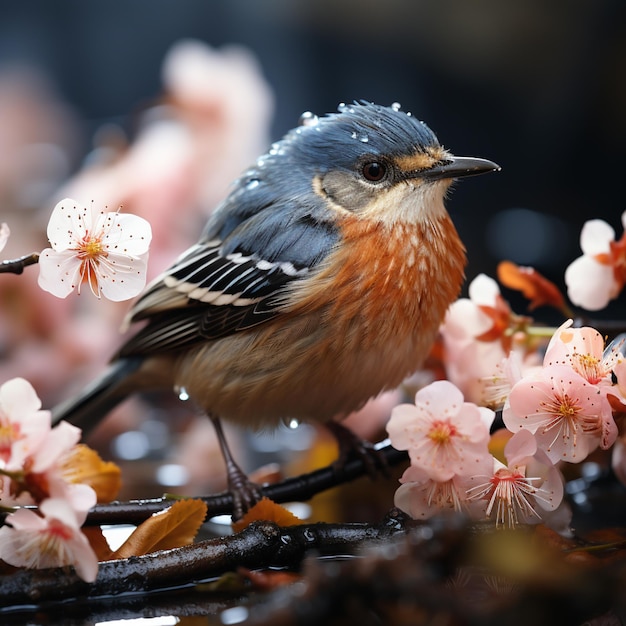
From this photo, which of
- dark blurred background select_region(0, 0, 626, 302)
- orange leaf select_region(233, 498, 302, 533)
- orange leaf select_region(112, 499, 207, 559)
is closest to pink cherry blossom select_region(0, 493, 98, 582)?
orange leaf select_region(112, 499, 207, 559)

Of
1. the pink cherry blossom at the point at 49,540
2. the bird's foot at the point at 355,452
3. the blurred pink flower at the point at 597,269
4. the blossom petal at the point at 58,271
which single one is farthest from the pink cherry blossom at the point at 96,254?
the blurred pink flower at the point at 597,269

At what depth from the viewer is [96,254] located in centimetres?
86

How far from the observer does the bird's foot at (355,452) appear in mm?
1199

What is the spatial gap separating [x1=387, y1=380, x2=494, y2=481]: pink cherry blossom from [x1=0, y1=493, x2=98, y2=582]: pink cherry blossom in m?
0.32

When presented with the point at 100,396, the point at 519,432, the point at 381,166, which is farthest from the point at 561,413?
the point at 100,396

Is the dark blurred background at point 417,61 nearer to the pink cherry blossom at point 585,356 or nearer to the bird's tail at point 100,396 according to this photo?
the bird's tail at point 100,396

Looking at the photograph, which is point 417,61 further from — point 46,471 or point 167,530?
point 46,471

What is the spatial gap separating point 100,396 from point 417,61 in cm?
245

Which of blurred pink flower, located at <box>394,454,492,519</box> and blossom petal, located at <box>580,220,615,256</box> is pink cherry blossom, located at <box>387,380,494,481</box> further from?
blossom petal, located at <box>580,220,615,256</box>

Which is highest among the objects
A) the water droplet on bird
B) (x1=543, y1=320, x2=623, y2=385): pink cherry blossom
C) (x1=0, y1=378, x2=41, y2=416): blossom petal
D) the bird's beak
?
the water droplet on bird

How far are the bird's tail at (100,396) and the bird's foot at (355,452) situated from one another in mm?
318

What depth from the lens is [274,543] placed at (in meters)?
0.94

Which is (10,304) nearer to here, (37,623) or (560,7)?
(37,623)

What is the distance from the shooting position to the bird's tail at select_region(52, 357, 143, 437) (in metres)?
1.34
